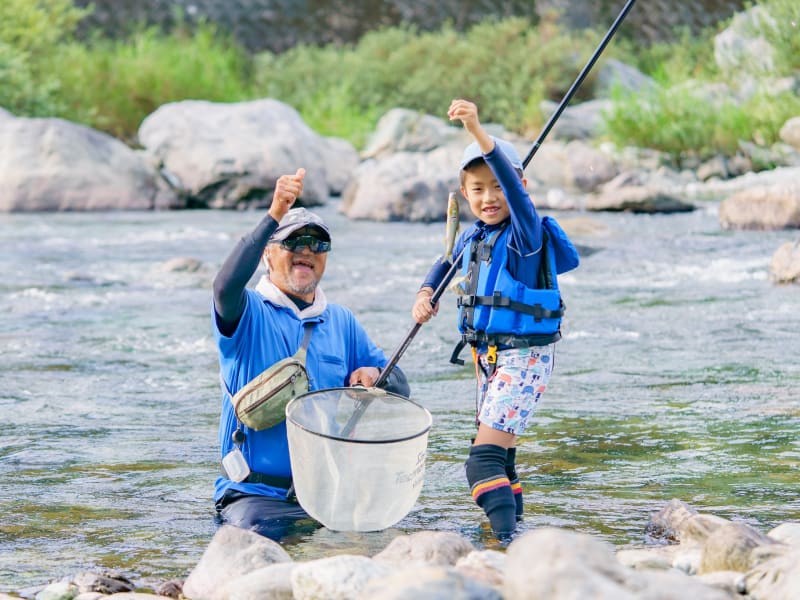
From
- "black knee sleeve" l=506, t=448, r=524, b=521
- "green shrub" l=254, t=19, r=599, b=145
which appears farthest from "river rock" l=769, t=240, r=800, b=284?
"green shrub" l=254, t=19, r=599, b=145

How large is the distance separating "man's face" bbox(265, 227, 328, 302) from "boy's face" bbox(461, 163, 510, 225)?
1.68 ft

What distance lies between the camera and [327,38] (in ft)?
103

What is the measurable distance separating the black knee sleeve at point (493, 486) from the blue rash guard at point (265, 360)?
576 mm

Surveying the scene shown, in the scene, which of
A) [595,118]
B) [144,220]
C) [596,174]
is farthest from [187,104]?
[595,118]

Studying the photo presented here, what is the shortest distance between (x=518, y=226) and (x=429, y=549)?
3.41 feet

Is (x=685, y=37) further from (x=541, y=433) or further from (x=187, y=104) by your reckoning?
(x=541, y=433)

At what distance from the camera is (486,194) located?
4121mm

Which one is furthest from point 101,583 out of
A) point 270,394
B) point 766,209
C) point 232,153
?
point 232,153

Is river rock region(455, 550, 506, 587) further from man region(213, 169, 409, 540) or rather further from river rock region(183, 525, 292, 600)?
man region(213, 169, 409, 540)

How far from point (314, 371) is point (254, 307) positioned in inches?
11.3

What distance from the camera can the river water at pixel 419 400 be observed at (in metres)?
4.44

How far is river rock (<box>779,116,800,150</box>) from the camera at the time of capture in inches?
689

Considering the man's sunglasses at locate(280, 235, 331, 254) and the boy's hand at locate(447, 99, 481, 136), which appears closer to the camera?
the boy's hand at locate(447, 99, 481, 136)

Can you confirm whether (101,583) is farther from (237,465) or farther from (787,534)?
(787,534)
